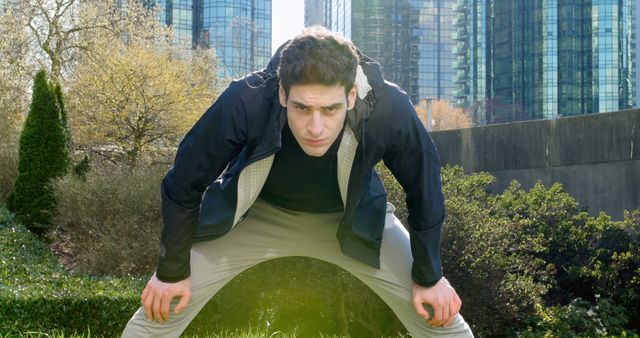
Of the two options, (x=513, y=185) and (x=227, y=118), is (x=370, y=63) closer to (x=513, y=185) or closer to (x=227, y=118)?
(x=227, y=118)

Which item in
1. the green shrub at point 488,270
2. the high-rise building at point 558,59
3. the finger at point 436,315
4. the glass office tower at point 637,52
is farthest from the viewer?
the glass office tower at point 637,52

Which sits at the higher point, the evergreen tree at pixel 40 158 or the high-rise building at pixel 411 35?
the high-rise building at pixel 411 35

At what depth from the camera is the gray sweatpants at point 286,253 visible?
12.3 ft

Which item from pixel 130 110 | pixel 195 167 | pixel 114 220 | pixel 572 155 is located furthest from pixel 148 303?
pixel 130 110

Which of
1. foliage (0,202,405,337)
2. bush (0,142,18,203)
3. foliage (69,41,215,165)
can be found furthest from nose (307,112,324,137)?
foliage (69,41,215,165)

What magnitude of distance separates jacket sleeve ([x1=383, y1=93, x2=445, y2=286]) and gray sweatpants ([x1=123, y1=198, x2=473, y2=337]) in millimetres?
204

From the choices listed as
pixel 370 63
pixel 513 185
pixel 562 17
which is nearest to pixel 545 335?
pixel 513 185

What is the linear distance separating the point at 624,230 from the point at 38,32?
2247 cm

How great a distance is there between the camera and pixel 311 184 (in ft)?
12.7

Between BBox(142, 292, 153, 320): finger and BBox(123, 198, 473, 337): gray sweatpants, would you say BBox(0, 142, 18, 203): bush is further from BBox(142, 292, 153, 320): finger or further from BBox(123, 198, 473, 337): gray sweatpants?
BBox(142, 292, 153, 320): finger

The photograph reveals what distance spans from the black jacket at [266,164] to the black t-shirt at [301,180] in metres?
0.14

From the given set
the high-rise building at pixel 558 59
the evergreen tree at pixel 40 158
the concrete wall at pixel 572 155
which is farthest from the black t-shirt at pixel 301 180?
the high-rise building at pixel 558 59

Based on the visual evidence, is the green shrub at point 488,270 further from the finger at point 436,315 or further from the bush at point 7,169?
the bush at point 7,169

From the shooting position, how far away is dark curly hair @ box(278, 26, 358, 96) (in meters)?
3.26
